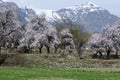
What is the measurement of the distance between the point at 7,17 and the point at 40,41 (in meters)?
32.7

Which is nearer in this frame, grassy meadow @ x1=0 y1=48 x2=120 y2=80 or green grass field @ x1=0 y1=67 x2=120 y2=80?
green grass field @ x1=0 y1=67 x2=120 y2=80

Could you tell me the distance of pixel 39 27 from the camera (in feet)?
362

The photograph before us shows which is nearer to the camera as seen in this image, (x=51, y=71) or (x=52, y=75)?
(x=52, y=75)

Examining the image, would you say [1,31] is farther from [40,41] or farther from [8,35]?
[40,41]

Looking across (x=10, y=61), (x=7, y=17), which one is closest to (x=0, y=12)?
(x=7, y=17)

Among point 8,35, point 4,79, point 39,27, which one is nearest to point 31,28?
point 39,27

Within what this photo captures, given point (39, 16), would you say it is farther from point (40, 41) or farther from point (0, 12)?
point (0, 12)

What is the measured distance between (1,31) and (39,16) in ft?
139

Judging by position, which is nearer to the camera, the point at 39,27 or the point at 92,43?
the point at 92,43

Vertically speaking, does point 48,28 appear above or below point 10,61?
above

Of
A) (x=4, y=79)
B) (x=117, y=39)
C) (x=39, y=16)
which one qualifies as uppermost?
(x=39, y=16)

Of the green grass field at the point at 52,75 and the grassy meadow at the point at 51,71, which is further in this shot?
the grassy meadow at the point at 51,71

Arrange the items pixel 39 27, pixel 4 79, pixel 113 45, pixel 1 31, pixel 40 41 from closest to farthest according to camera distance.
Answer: pixel 4 79 < pixel 1 31 < pixel 113 45 < pixel 40 41 < pixel 39 27

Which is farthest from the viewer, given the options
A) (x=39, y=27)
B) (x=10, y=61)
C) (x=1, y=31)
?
(x=39, y=27)
